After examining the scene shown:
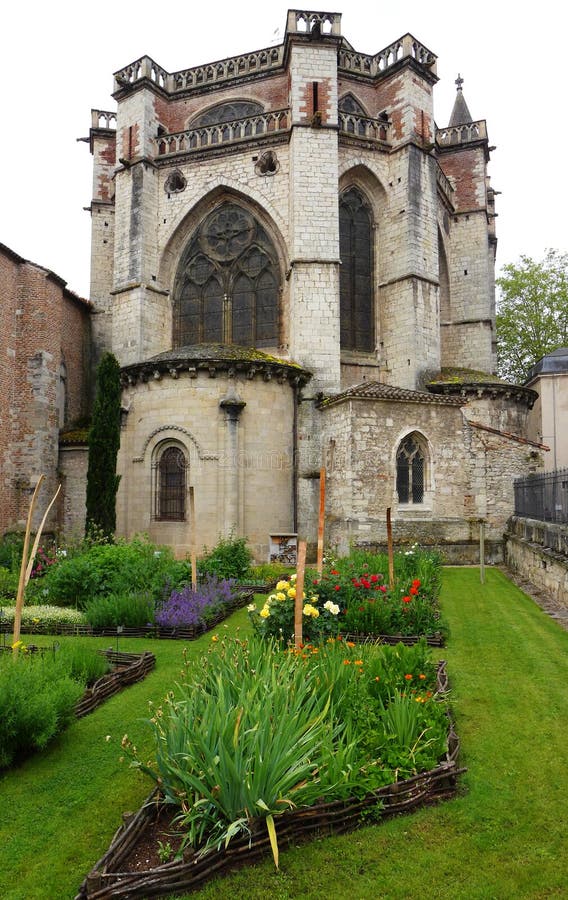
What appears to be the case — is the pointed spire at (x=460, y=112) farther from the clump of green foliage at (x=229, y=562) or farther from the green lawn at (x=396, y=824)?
the green lawn at (x=396, y=824)

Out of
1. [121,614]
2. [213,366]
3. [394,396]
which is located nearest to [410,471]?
[394,396]

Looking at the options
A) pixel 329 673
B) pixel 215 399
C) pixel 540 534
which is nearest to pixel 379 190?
pixel 215 399

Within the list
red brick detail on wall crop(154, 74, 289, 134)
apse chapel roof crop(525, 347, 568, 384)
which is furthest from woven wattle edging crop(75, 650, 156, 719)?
apse chapel roof crop(525, 347, 568, 384)

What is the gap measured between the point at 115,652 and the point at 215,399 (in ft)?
37.2

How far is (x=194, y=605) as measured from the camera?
10203 mm

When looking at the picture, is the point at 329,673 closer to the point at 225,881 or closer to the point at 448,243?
the point at 225,881

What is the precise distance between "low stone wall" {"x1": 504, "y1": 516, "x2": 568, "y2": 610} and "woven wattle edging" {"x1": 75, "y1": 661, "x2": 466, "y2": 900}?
722 centimetres

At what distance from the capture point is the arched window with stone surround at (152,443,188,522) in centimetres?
1856

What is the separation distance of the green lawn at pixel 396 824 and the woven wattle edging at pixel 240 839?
0.31ft

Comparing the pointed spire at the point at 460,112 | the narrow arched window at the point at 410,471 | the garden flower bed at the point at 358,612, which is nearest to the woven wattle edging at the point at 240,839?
the garden flower bed at the point at 358,612

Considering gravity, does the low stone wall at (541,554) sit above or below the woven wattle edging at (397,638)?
above

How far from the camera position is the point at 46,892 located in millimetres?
3441

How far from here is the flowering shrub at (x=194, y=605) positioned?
9688 millimetres

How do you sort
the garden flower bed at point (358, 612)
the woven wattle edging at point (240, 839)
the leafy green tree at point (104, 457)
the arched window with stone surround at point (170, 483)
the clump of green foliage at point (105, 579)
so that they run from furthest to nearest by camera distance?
1. the arched window with stone surround at point (170, 483)
2. the leafy green tree at point (104, 457)
3. the clump of green foliage at point (105, 579)
4. the garden flower bed at point (358, 612)
5. the woven wattle edging at point (240, 839)
